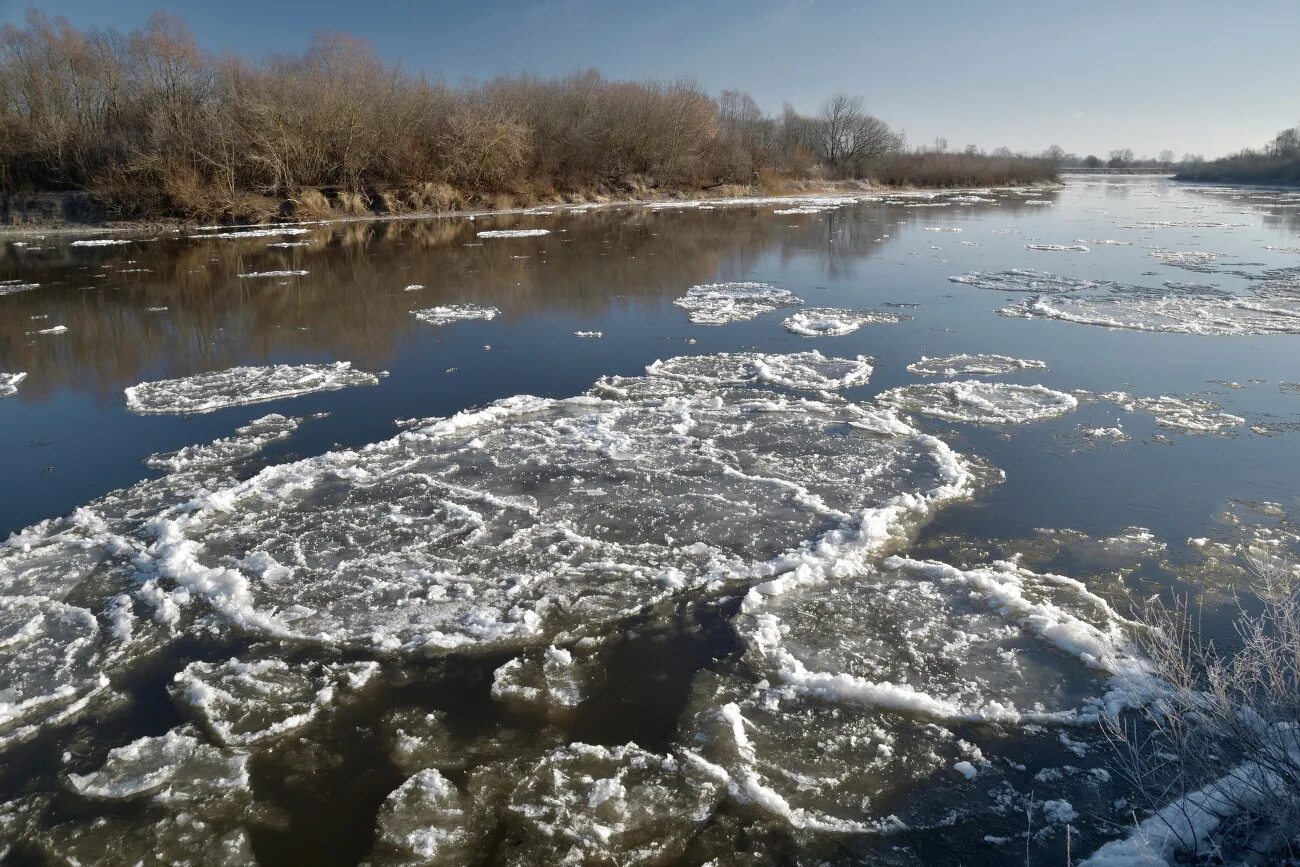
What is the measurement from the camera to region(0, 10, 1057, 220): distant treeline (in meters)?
27.5

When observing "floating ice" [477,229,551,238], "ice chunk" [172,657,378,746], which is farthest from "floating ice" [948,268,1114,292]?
"ice chunk" [172,657,378,746]

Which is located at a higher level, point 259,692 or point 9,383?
point 9,383

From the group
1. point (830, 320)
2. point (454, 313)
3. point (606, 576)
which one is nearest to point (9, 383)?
point (454, 313)

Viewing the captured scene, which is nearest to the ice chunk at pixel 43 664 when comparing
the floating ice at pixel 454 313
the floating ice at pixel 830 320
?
the floating ice at pixel 454 313

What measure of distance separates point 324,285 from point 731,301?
7.62m

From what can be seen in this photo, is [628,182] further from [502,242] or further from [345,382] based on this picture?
[345,382]

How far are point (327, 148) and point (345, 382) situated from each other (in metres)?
27.1

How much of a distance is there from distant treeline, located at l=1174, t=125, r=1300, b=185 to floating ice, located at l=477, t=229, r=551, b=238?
193 feet

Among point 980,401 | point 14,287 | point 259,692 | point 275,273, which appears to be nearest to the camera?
point 259,692

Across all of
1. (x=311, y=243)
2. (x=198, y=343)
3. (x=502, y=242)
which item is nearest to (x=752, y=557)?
(x=198, y=343)

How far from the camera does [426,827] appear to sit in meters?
2.81

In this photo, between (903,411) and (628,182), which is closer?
(903,411)

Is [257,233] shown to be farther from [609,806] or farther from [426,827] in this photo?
[609,806]

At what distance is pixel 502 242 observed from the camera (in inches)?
842
